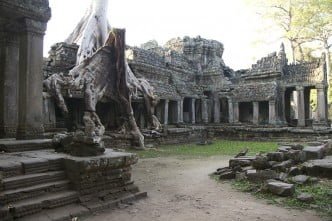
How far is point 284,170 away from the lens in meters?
8.27

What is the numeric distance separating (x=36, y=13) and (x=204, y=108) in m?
19.1

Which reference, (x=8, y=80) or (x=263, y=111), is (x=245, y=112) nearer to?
(x=263, y=111)

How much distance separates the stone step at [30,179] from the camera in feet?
16.4

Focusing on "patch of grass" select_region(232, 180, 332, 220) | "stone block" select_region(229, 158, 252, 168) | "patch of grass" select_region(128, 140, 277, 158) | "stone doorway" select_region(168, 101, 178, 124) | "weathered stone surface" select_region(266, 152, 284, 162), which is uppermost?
"stone doorway" select_region(168, 101, 178, 124)

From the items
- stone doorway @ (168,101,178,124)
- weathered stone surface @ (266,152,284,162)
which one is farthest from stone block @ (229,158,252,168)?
stone doorway @ (168,101,178,124)

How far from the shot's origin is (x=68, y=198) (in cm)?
535

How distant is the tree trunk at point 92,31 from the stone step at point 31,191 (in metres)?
11.7

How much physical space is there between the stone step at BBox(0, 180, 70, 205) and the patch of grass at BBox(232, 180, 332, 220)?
12.7 feet

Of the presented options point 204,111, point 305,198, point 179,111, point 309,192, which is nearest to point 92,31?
point 179,111

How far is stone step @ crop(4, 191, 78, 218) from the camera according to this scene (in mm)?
4691

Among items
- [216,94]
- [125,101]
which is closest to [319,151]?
[125,101]

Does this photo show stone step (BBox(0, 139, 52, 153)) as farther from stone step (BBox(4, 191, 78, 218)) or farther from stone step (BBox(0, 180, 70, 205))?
stone step (BBox(4, 191, 78, 218))

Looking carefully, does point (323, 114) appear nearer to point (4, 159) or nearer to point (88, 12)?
point (88, 12)

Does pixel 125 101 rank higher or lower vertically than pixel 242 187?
higher
